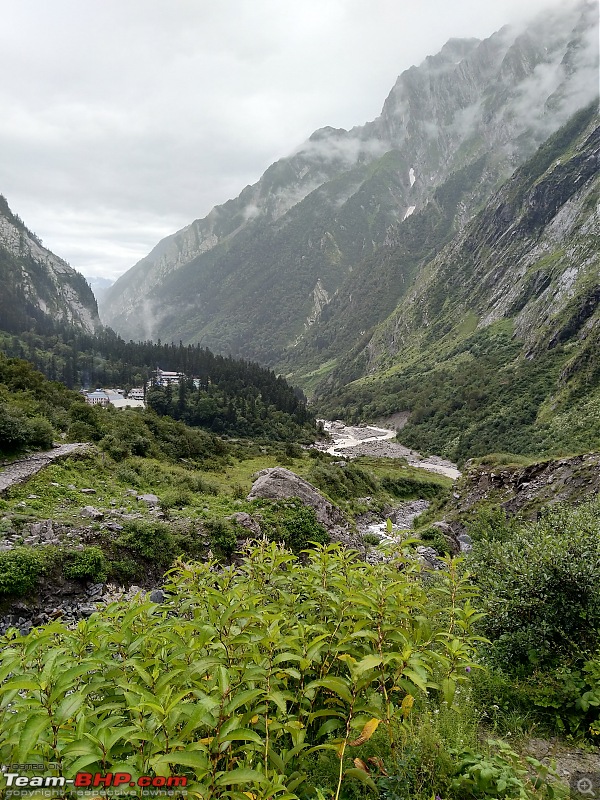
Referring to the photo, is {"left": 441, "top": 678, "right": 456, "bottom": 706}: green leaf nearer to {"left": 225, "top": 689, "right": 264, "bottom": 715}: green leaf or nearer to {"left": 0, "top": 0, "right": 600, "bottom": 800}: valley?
{"left": 0, "top": 0, "right": 600, "bottom": 800}: valley

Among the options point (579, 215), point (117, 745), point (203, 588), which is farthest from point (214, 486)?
point (579, 215)

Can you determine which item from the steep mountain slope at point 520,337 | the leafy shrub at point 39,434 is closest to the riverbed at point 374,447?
the steep mountain slope at point 520,337

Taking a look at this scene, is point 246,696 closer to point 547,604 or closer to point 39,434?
point 547,604

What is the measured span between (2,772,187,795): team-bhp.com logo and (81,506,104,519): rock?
12.7 m

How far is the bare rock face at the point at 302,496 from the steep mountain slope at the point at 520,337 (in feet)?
179

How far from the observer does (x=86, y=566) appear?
11.4 m

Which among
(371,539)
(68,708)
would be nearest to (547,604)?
(68,708)

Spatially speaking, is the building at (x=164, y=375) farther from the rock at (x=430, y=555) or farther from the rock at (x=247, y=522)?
the rock at (x=247, y=522)

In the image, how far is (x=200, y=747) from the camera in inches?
94.6

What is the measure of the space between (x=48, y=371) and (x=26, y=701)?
456ft

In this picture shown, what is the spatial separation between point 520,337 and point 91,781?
148 m

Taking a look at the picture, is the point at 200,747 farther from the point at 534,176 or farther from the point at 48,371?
the point at 534,176

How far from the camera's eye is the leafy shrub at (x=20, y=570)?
9.99 m

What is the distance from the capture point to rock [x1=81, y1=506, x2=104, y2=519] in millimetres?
13750
